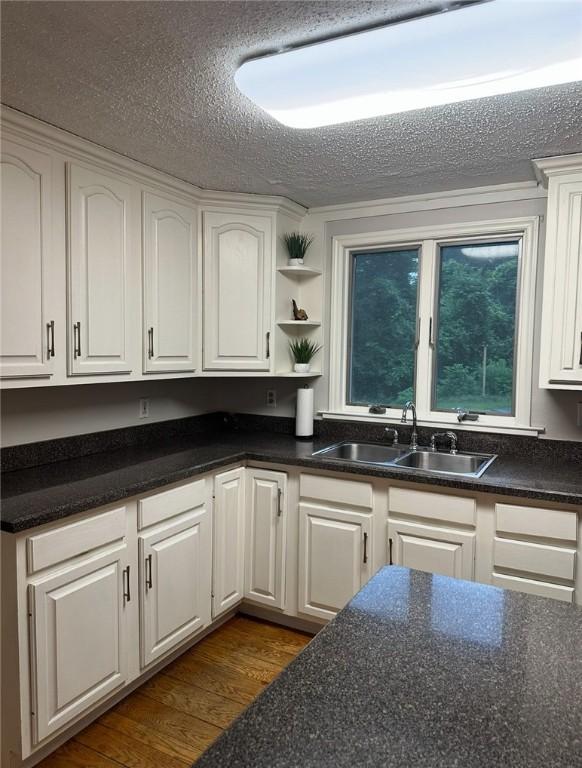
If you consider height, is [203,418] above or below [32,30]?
below

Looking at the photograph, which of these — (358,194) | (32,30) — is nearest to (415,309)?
(358,194)

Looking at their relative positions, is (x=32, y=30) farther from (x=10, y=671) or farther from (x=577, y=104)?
(x=10, y=671)

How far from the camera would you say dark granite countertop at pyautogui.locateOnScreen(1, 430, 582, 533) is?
5.98 feet

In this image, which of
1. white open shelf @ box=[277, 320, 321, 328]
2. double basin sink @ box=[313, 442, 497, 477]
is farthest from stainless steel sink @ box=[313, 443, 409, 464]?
white open shelf @ box=[277, 320, 321, 328]

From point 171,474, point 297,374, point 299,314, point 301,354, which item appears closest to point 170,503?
point 171,474

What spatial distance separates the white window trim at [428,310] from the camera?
2.67m

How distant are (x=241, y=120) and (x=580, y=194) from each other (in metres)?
1.44

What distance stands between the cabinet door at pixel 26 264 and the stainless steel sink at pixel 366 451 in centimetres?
146

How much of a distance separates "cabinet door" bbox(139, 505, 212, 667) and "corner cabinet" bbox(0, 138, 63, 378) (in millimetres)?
830

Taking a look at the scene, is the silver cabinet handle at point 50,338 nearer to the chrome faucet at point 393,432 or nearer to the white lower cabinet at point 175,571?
the white lower cabinet at point 175,571

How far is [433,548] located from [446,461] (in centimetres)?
57

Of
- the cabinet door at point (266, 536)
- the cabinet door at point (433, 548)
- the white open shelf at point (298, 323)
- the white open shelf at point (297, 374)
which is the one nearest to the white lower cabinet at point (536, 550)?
the cabinet door at point (433, 548)

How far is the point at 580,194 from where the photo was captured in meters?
2.22

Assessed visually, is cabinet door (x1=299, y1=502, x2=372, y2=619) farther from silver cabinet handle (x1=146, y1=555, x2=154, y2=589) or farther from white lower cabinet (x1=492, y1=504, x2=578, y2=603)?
silver cabinet handle (x1=146, y1=555, x2=154, y2=589)
